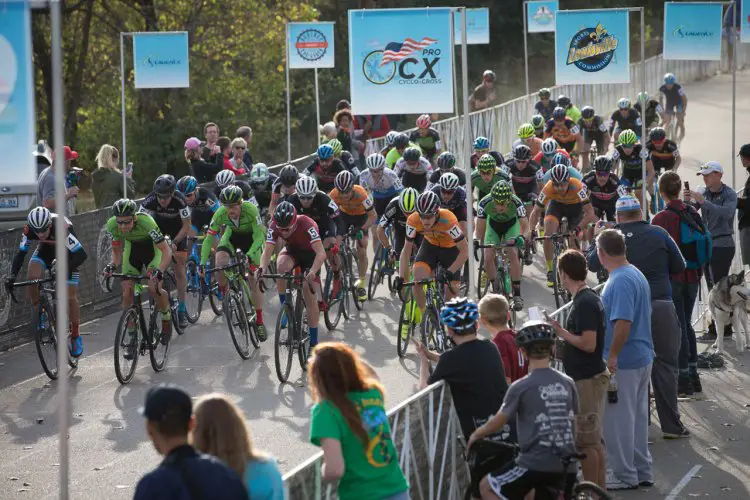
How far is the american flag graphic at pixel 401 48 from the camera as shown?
1263 centimetres

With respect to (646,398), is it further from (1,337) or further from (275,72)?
(275,72)

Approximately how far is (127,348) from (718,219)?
6.23m

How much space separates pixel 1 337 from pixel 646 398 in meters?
8.78

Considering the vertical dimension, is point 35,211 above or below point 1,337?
above

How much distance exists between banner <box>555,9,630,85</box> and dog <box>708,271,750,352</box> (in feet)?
17.9

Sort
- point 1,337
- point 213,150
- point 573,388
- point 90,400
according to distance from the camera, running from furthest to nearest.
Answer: point 213,150, point 1,337, point 90,400, point 573,388

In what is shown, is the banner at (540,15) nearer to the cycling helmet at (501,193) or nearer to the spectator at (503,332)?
the cycling helmet at (501,193)

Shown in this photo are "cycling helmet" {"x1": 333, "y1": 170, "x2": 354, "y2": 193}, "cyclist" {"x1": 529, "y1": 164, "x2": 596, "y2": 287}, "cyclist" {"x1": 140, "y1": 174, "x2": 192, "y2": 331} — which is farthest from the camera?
"cyclist" {"x1": 529, "y1": 164, "x2": 596, "y2": 287}

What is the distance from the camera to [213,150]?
74.5 feet

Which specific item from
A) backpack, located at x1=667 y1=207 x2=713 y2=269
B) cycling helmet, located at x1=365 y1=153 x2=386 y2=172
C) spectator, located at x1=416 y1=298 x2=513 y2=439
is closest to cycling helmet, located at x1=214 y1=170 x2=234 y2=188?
cycling helmet, located at x1=365 y1=153 x2=386 y2=172

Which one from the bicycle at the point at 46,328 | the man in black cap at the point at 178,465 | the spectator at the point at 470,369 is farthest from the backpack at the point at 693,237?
the man in black cap at the point at 178,465

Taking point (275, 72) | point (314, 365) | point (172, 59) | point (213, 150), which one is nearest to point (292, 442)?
point (314, 365)

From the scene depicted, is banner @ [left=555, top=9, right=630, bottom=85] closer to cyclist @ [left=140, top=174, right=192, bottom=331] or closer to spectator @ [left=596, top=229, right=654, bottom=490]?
cyclist @ [left=140, top=174, right=192, bottom=331]

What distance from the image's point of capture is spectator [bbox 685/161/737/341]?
47.3 feet
